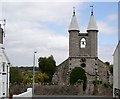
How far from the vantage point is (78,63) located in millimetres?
77500

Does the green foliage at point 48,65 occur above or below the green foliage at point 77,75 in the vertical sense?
above

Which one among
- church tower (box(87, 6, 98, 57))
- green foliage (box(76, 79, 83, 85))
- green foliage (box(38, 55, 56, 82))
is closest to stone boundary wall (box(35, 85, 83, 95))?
green foliage (box(76, 79, 83, 85))

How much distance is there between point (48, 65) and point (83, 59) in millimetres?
8241

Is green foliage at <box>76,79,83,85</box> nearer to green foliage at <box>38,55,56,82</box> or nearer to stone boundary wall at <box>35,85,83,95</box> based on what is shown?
stone boundary wall at <box>35,85,83,95</box>

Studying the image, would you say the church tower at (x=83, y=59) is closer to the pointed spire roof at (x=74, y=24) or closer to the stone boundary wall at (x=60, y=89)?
the pointed spire roof at (x=74, y=24)

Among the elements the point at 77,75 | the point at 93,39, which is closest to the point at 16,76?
the point at 77,75

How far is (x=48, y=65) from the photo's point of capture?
7906 centimetres

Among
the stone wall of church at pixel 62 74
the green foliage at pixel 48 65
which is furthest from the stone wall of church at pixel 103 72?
the green foliage at pixel 48 65

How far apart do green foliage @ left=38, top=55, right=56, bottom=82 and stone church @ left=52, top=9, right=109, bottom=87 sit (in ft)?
4.44

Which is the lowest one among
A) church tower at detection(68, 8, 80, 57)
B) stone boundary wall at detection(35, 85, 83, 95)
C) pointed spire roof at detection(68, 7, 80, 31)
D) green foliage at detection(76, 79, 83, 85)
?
stone boundary wall at detection(35, 85, 83, 95)

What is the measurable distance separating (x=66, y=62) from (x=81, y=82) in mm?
12746

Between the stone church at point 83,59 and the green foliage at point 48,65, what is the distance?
A: 135 centimetres

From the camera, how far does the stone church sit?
77.3 m

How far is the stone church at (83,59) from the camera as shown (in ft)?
254
